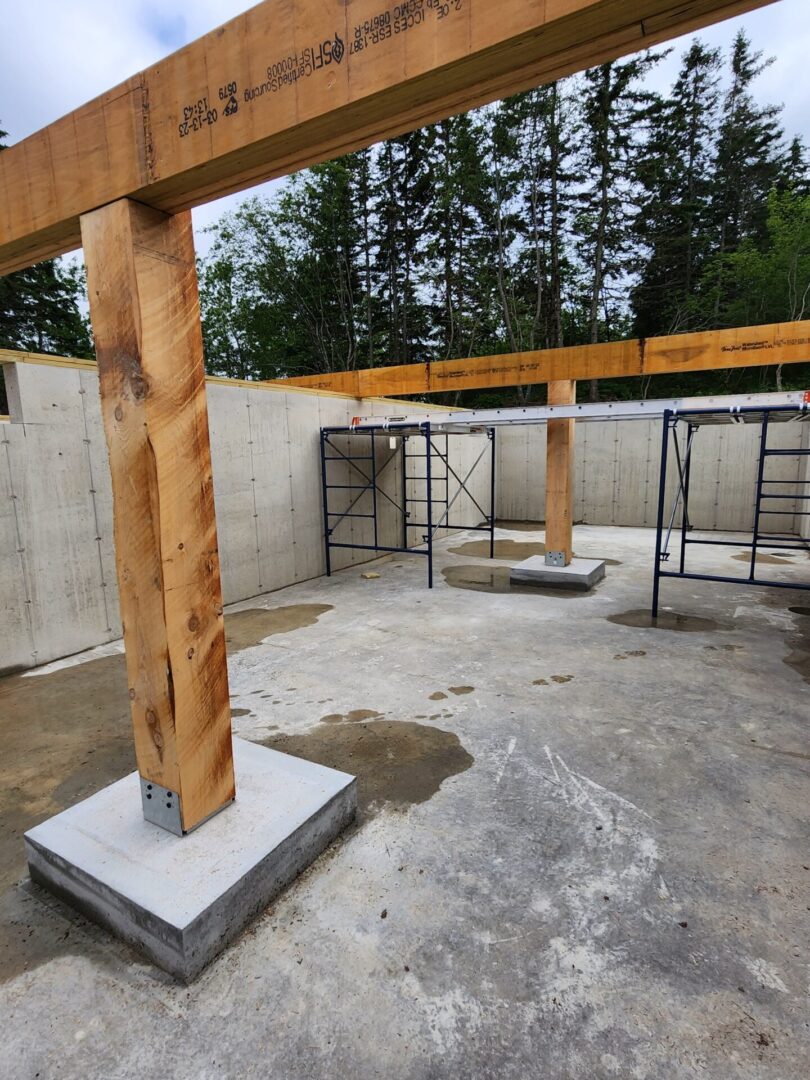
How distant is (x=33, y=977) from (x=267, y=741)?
5.40 ft

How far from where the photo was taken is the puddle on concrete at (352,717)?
367cm

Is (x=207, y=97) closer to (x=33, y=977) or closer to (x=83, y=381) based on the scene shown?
(x=33, y=977)

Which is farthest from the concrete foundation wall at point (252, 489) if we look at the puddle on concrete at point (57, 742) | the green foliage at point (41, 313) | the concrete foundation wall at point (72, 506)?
the green foliage at point (41, 313)

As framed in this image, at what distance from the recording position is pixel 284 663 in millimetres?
4781

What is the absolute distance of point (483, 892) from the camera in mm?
2182

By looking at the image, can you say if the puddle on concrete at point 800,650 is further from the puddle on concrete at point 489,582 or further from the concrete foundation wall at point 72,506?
the concrete foundation wall at point 72,506

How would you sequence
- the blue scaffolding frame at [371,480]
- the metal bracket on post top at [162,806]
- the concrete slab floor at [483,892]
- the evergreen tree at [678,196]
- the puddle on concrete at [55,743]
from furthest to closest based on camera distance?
the evergreen tree at [678,196], the blue scaffolding frame at [371,480], the puddle on concrete at [55,743], the metal bracket on post top at [162,806], the concrete slab floor at [483,892]

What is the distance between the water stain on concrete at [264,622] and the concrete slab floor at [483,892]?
3.11 ft

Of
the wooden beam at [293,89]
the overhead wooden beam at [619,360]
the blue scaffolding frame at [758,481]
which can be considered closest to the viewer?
the wooden beam at [293,89]

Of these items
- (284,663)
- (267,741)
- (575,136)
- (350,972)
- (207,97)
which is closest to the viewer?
(207,97)

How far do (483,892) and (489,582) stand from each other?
5571 millimetres

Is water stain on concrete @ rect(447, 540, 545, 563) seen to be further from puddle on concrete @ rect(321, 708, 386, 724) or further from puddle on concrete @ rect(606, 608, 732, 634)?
puddle on concrete @ rect(321, 708, 386, 724)

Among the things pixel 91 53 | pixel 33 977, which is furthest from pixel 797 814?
pixel 91 53

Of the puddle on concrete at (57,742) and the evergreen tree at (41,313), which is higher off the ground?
the evergreen tree at (41,313)
